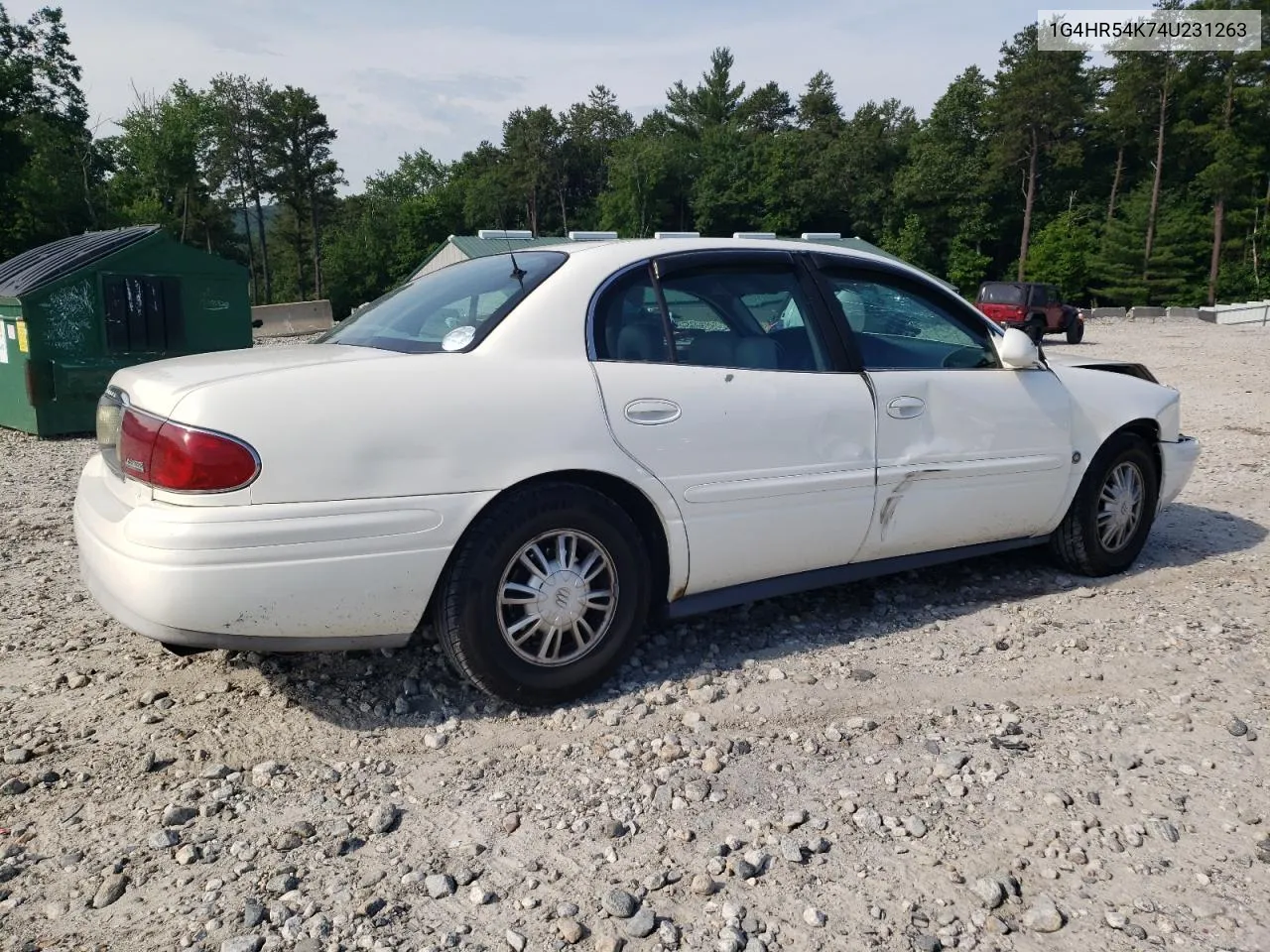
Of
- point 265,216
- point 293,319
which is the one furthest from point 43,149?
point 265,216

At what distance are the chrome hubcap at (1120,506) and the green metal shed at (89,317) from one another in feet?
29.3

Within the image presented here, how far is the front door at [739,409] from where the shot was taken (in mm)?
3451

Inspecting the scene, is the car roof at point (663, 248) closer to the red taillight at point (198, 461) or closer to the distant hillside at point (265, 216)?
the red taillight at point (198, 461)

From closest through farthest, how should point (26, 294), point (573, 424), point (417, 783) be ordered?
point (417, 783) → point (573, 424) → point (26, 294)

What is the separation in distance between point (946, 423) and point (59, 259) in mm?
9628

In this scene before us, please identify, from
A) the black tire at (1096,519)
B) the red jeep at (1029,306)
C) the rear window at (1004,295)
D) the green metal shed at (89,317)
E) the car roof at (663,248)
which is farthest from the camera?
the rear window at (1004,295)

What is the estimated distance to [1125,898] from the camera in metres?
2.39

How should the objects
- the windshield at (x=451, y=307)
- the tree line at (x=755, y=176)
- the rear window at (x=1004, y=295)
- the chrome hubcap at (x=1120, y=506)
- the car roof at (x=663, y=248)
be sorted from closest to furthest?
the windshield at (x=451, y=307)
the car roof at (x=663, y=248)
the chrome hubcap at (x=1120, y=506)
the rear window at (x=1004, y=295)
the tree line at (x=755, y=176)

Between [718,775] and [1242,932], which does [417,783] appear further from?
[1242,932]

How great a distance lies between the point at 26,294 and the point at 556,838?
9.02m

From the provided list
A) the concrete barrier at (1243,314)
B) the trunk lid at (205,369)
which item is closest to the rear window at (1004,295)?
the concrete barrier at (1243,314)

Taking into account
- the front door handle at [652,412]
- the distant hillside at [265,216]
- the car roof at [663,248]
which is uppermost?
the distant hillside at [265,216]

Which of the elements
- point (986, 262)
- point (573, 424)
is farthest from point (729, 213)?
point (573, 424)

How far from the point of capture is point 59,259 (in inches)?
402
